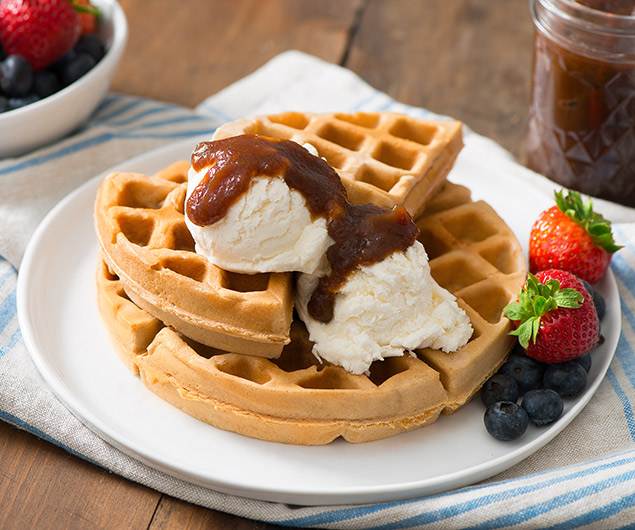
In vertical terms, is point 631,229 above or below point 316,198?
below

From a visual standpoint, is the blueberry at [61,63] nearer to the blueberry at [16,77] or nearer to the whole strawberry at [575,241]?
the blueberry at [16,77]

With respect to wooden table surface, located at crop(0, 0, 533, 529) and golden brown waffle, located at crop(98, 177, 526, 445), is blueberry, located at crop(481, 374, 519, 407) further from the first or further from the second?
wooden table surface, located at crop(0, 0, 533, 529)

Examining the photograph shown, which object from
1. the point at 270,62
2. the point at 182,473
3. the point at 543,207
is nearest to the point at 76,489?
the point at 182,473

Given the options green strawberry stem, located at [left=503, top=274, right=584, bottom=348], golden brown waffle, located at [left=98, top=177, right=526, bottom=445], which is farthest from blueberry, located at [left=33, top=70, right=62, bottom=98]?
green strawberry stem, located at [left=503, top=274, right=584, bottom=348]

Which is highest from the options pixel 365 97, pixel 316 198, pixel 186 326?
pixel 316 198

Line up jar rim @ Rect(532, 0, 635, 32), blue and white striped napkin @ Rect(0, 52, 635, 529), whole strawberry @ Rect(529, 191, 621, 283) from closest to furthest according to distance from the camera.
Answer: blue and white striped napkin @ Rect(0, 52, 635, 529), whole strawberry @ Rect(529, 191, 621, 283), jar rim @ Rect(532, 0, 635, 32)

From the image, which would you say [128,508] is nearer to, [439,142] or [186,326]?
[186,326]

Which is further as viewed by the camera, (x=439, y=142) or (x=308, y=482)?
(x=439, y=142)

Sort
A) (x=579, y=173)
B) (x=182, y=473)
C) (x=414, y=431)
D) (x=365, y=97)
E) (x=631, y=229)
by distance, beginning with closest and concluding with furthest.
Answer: (x=182, y=473) < (x=414, y=431) < (x=631, y=229) < (x=579, y=173) < (x=365, y=97)
